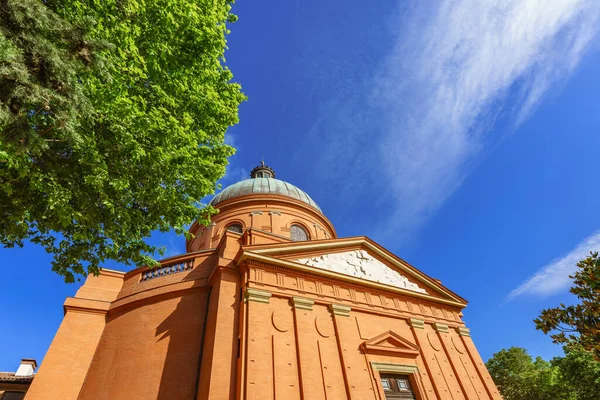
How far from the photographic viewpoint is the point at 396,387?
9.62 m

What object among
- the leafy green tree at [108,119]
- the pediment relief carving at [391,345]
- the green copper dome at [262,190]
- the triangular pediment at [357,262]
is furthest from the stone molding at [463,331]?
the leafy green tree at [108,119]

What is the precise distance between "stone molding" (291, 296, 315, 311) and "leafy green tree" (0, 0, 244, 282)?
13.3 ft

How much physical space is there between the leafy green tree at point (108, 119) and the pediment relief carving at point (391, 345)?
672cm

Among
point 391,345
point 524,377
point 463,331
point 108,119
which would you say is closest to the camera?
point 108,119

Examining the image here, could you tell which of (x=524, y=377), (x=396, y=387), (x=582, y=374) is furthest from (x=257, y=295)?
(x=524, y=377)

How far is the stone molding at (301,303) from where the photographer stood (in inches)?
A: 374

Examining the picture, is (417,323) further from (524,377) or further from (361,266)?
(524,377)

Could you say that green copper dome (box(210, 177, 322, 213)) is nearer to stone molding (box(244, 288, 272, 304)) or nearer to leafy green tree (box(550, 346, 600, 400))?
stone molding (box(244, 288, 272, 304))

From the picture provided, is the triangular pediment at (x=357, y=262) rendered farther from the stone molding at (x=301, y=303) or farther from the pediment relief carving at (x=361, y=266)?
the stone molding at (x=301, y=303)

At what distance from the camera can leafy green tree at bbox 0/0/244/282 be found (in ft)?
14.1

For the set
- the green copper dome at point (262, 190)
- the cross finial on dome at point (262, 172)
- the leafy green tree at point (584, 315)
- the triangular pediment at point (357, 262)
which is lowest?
the leafy green tree at point (584, 315)

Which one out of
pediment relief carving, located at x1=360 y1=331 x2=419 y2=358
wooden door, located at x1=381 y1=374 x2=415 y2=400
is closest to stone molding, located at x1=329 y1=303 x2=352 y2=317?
pediment relief carving, located at x1=360 y1=331 x2=419 y2=358

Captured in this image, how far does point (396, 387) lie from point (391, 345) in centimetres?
126

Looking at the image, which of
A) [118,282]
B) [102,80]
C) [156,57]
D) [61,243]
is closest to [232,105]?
[156,57]
